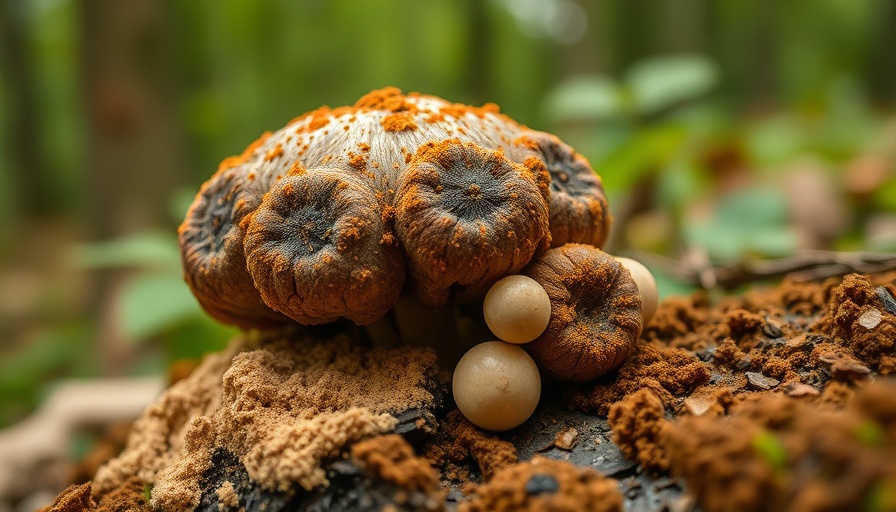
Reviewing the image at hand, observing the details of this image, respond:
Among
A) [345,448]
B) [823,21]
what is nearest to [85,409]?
[345,448]

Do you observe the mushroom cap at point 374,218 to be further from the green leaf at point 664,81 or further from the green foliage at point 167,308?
the green leaf at point 664,81

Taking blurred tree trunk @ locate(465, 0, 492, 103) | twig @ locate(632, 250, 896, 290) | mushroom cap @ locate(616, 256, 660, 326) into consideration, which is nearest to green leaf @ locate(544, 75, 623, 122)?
twig @ locate(632, 250, 896, 290)

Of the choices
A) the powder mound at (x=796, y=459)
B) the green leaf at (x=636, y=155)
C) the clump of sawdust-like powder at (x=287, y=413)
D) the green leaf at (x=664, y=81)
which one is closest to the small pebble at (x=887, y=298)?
the powder mound at (x=796, y=459)

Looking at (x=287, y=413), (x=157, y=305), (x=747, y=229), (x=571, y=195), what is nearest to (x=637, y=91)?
(x=747, y=229)

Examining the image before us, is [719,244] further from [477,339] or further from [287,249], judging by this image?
[287,249]

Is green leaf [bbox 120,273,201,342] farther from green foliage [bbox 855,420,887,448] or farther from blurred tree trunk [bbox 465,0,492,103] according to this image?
blurred tree trunk [bbox 465,0,492,103]

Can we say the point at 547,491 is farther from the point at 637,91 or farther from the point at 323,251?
the point at 637,91

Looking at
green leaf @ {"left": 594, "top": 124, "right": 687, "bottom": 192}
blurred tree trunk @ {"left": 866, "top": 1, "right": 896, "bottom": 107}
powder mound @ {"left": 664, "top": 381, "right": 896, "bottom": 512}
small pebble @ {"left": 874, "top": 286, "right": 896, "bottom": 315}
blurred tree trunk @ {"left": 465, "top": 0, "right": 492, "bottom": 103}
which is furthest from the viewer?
blurred tree trunk @ {"left": 465, "top": 0, "right": 492, "bottom": 103}
